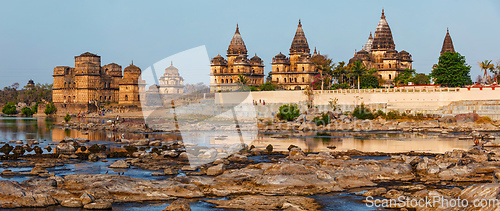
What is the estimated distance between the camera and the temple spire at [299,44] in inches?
3802

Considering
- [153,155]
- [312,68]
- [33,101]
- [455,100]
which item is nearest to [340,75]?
[312,68]

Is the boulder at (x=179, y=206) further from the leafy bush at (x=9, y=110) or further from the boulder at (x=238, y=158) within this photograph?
the leafy bush at (x=9, y=110)

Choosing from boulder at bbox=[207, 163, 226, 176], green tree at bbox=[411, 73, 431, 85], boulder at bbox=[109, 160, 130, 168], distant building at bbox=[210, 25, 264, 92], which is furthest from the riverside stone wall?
boulder at bbox=[109, 160, 130, 168]

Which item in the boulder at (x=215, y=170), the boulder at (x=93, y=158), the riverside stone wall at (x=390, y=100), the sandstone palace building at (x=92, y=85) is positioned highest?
the sandstone palace building at (x=92, y=85)

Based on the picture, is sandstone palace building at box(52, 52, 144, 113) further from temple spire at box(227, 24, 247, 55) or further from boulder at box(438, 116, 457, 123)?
boulder at box(438, 116, 457, 123)

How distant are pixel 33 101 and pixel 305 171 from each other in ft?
351

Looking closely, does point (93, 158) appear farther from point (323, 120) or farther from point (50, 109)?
point (50, 109)

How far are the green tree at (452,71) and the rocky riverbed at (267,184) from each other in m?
41.8

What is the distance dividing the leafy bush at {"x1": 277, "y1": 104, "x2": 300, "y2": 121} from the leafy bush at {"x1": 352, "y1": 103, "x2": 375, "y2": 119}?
277 inches

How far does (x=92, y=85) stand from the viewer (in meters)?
103

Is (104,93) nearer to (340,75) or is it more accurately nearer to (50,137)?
(340,75)

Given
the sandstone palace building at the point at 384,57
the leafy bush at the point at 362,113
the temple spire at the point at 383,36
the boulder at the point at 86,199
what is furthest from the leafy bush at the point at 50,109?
the boulder at the point at 86,199

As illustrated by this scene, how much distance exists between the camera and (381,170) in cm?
2897

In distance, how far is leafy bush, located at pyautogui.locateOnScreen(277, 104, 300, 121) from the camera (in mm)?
70125
